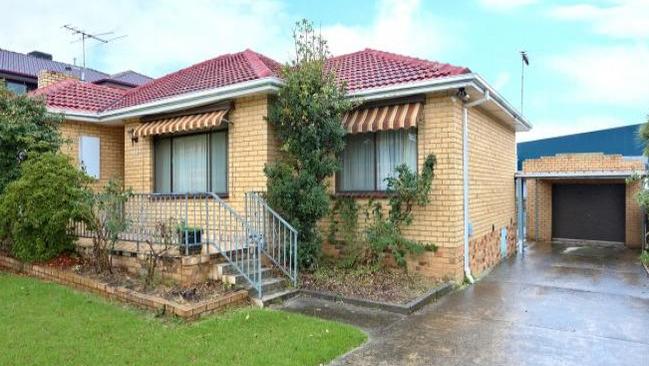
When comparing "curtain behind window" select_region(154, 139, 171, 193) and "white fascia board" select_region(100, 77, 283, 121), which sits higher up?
"white fascia board" select_region(100, 77, 283, 121)

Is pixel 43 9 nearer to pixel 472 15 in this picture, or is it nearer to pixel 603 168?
pixel 472 15

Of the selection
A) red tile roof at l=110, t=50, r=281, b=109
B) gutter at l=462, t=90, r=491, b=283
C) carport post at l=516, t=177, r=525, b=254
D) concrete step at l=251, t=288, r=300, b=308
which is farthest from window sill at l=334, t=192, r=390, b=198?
carport post at l=516, t=177, r=525, b=254

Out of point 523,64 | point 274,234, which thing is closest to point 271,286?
point 274,234

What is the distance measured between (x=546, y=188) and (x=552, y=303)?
11835 mm

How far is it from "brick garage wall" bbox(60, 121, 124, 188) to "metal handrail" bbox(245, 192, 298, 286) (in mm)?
5756

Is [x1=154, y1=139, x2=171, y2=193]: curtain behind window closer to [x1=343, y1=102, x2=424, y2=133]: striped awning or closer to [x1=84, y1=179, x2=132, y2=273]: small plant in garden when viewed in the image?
[x1=84, y1=179, x2=132, y2=273]: small plant in garden

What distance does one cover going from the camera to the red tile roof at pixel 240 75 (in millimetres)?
9438

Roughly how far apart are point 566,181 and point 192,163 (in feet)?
46.2

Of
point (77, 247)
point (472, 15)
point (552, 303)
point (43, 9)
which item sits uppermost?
point (43, 9)

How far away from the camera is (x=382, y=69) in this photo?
10359 mm

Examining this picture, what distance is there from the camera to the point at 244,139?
32.8 feet

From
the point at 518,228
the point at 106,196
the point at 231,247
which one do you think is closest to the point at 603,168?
the point at 518,228

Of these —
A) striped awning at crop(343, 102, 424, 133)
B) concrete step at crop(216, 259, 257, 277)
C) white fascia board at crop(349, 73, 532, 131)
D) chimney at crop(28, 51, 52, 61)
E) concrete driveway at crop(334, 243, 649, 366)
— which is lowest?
concrete driveway at crop(334, 243, 649, 366)

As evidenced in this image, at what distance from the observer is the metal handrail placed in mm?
A: 8438
